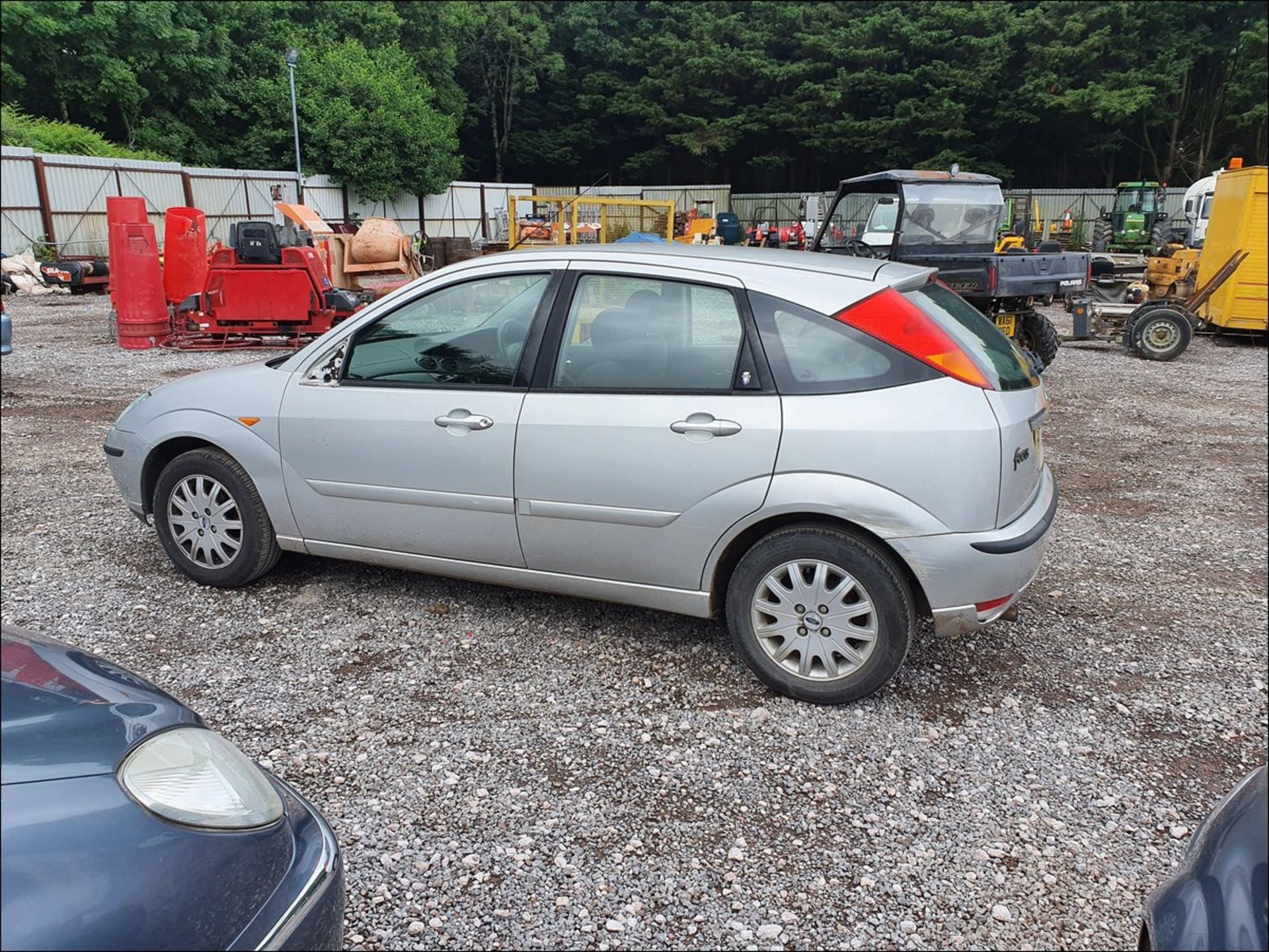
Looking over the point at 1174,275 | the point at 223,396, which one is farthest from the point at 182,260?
the point at 1174,275

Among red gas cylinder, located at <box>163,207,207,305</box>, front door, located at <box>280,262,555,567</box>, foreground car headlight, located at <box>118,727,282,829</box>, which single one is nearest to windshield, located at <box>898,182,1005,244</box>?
front door, located at <box>280,262,555,567</box>

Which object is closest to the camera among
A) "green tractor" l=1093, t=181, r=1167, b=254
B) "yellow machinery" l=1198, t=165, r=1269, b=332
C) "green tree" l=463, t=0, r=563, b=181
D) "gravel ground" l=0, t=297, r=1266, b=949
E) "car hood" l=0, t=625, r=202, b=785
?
"car hood" l=0, t=625, r=202, b=785

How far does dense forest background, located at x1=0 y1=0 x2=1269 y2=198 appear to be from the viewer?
32594mm

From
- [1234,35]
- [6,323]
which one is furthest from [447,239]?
[1234,35]

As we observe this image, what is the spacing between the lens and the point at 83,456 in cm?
725

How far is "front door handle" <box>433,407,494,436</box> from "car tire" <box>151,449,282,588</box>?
1.09 m

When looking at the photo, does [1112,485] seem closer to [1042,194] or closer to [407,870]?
[407,870]

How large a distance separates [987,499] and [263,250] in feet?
36.2

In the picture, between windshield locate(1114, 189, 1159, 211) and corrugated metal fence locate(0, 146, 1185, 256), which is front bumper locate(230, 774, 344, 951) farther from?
windshield locate(1114, 189, 1159, 211)

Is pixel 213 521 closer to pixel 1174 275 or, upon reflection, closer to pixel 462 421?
pixel 462 421

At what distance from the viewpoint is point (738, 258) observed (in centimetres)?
380

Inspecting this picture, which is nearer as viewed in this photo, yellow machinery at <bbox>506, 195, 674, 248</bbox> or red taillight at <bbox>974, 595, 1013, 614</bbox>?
red taillight at <bbox>974, 595, 1013, 614</bbox>

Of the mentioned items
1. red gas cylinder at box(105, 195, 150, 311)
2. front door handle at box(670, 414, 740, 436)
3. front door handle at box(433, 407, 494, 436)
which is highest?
red gas cylinder at box(105, 195, 150, 311)

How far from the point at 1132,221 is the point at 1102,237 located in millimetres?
2076
